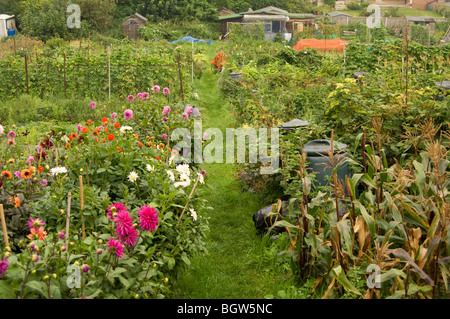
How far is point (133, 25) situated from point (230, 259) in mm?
34694

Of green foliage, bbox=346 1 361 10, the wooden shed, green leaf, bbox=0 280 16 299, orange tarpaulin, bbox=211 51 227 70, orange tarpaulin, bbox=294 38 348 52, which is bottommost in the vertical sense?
orange tarpaulin, bbox=294 38 348 52

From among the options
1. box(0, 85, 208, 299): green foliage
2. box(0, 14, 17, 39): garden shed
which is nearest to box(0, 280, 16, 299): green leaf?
box(0, 85, 208, 299): green foliage

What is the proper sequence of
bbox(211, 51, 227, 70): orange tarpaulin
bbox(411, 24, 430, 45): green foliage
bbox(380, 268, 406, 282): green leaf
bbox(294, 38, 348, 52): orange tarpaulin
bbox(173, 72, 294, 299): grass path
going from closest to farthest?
bbox(380, 268, 406, 282): green leaf → bbox(173, 72, 294, 299): grass path → bbox(211, 51, 227, 70): orange tarpaulin → bbox(294, 38, 348, 52): orange tarpaulin → bbox(411, 24, 430, 45): green foliage

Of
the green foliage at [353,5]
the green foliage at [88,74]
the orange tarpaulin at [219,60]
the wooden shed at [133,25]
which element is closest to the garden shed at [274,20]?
the wooden shed at [133,25]

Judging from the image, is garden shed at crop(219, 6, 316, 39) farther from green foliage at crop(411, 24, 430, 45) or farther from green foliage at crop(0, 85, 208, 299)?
green foliage at crop(0, 85, 208, 299)

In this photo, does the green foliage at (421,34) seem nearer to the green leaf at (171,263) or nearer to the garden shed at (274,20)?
the garden shed at (274,20)

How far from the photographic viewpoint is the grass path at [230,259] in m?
3.31

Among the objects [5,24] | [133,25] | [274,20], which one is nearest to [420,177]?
[274,20]

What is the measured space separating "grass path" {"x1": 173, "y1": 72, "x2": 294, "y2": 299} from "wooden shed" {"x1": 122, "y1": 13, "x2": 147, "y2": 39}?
3175cm

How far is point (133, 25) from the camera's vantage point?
35844 mm

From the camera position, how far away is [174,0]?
38.7 m

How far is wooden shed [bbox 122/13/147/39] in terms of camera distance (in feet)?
A: 116

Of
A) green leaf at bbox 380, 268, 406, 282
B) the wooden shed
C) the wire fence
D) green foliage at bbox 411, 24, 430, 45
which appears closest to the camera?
green leaf at bbox 380, 268, 406, 282

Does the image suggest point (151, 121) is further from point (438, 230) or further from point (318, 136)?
point (438, 230)
